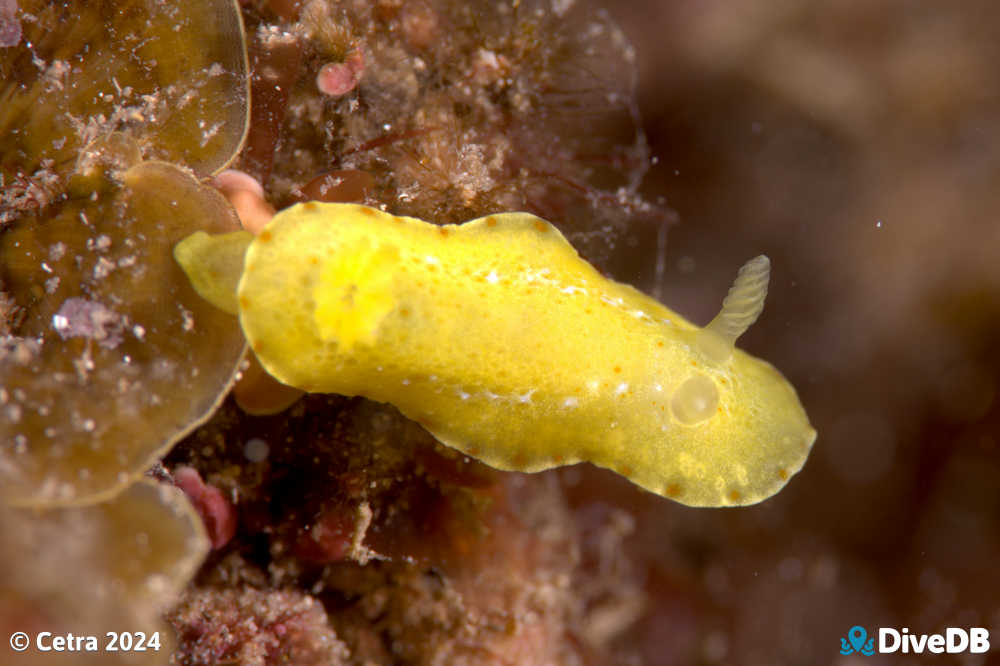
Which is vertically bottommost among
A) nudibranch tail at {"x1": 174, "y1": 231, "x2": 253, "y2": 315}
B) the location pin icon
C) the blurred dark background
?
the location pin icon

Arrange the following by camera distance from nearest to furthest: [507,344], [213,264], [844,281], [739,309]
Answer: [213,264]
[507,344]
[739,309]
[844,281]

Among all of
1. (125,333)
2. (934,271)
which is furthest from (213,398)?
(934,271)

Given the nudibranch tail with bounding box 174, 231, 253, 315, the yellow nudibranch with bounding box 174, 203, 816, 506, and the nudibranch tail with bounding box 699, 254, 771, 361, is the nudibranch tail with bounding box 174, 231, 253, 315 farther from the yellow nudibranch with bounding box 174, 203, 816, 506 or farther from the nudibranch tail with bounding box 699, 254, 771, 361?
the nudibranch tail with bounding box 699, 254, 771, 361

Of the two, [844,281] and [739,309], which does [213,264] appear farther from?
[844,281]

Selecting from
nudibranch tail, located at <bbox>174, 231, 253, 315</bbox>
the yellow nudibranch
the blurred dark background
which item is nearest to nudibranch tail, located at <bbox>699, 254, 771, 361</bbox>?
the yellow nudibranch

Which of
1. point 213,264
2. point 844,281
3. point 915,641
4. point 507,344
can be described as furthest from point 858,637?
point 213,264

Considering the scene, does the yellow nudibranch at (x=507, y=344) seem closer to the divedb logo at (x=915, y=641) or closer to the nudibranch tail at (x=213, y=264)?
the nudibranch tail at (x=213, y=264)
